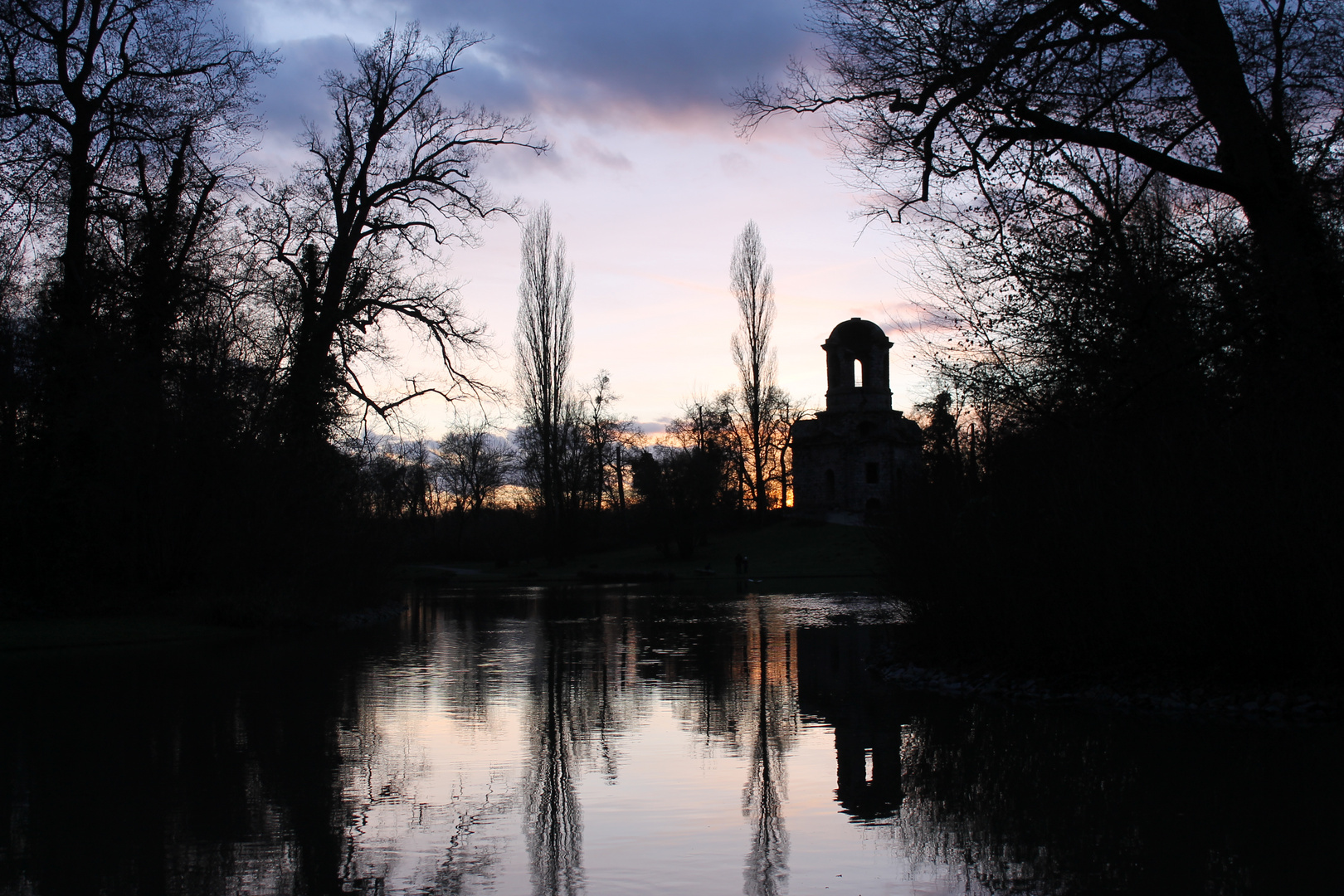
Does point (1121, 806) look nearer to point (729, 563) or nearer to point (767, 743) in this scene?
point (767, 743)

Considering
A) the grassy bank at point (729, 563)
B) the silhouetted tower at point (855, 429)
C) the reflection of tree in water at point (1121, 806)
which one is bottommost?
the reflection of tree in water at point (1121, 806)

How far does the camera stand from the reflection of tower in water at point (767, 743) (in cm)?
571

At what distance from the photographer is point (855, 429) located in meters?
64.6

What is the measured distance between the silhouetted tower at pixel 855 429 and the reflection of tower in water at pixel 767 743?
4609 cm

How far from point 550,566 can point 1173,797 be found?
50.1 metres

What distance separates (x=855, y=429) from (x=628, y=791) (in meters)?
58.3

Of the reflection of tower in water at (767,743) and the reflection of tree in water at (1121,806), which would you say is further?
the reflection of tower in water at (767,743)

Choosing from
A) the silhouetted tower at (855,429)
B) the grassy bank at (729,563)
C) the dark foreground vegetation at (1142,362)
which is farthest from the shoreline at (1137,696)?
the silhouetted tower at (855,429)

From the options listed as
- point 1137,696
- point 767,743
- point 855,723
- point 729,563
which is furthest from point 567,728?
point 729,563

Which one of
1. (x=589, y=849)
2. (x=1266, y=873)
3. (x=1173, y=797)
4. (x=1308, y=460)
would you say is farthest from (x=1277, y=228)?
(x=589, y=849)

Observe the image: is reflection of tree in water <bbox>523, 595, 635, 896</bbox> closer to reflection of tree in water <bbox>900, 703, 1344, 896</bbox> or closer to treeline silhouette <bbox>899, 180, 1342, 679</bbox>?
reflection of tree in water <bbox>900, 703, 1344, 896</bbox>

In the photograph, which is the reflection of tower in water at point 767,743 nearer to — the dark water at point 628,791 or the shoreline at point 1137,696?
the dark water at point 628,791

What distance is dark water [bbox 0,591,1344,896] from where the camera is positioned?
557 centimetres

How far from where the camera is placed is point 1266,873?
548cm
